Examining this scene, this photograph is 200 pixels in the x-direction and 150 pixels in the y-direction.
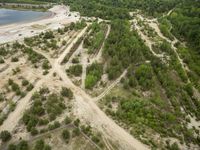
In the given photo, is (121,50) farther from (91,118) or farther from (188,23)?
(188,23)

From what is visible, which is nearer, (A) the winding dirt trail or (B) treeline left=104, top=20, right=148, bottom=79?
(A) the winding dirt trail

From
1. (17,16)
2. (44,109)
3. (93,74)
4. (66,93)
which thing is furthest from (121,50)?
(17,16)

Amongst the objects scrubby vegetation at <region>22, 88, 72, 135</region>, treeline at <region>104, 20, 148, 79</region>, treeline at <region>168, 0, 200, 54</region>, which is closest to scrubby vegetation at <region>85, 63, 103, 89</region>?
treeline at <region>104, 20, 148, 79</region>

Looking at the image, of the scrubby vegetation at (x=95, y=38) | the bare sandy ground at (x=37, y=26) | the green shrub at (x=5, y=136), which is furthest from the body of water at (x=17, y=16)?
the green shrub at (x=5, y=136)

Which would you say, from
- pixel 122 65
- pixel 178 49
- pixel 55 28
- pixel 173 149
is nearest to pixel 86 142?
pixel 173 149

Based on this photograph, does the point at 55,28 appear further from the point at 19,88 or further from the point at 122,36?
the point at 19,88

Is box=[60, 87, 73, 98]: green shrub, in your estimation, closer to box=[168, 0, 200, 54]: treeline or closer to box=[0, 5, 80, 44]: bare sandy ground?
box=[0, 5, 80, 44]: bare sandy ground
